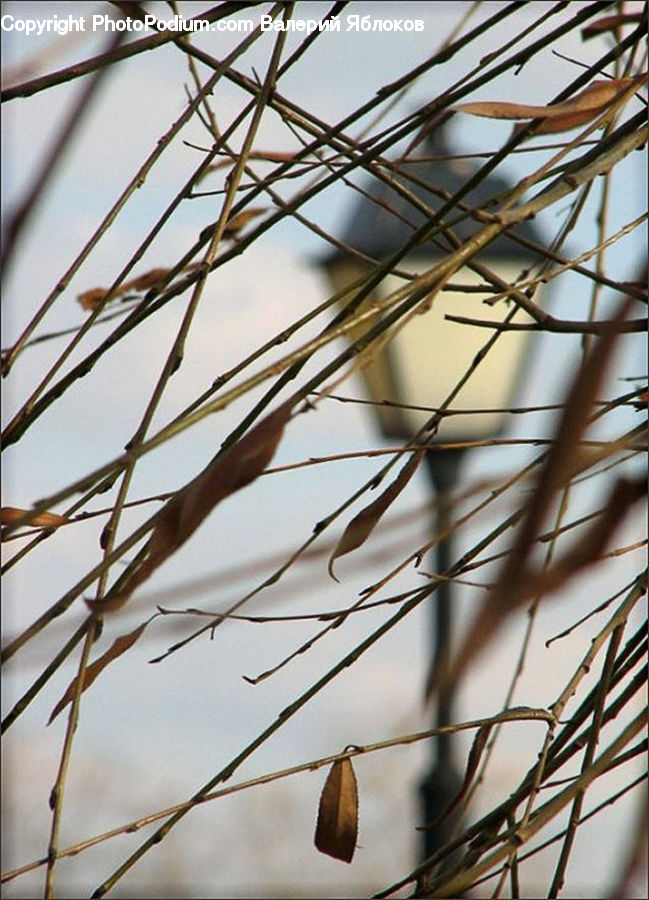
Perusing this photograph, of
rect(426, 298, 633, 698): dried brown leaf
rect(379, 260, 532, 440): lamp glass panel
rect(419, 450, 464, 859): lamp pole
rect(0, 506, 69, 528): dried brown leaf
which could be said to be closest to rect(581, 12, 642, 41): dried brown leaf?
rect(0, 506, 69, 528): dried brown leaf

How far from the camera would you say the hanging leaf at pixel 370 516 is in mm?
548

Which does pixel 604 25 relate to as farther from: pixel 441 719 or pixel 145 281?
pixel 441 719

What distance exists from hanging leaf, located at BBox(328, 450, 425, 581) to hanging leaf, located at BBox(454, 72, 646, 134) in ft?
0.48

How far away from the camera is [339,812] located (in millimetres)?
682

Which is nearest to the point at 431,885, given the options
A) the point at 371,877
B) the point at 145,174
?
the point at 145,174

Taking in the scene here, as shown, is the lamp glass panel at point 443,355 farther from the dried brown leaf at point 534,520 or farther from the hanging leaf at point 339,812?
the dried brown leaf at point 534,520

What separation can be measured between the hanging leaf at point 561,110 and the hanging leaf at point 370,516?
145 millimetres

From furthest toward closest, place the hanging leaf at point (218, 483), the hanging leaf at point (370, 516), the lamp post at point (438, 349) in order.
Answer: the lamp post at point (438, 349) → the hanging leaf at point (370, 516) → the hanging leaf at point (218, 483)

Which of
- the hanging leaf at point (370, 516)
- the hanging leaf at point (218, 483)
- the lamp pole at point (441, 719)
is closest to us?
the hanging leaf at point (218, 483)

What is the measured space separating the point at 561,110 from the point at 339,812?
1.13 ft

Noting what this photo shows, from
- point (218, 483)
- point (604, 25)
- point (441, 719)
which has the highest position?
point (441, 719)

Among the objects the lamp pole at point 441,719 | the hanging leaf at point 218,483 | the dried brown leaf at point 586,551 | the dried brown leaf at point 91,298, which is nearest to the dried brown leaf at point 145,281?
the dried brown leaf at point 91,298

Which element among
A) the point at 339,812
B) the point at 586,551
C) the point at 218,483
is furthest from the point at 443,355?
the point at 586,551

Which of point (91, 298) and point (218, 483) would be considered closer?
point (218, 483)
